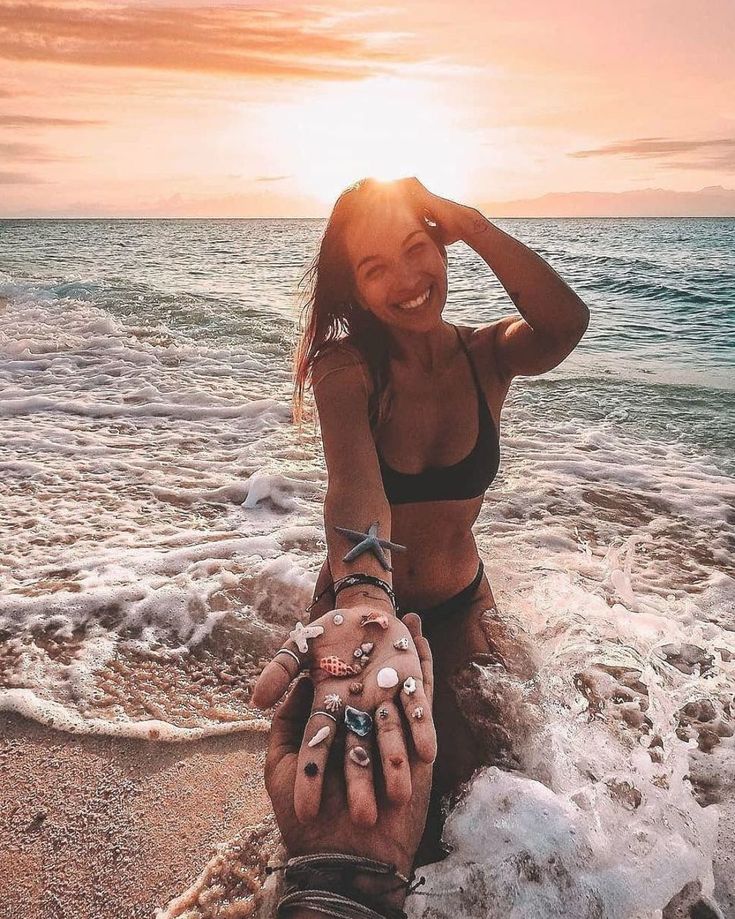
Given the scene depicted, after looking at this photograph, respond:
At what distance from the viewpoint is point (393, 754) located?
1.55m

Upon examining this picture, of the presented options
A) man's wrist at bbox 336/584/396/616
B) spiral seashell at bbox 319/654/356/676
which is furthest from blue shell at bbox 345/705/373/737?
man's wrist at bbox 336/584/396/616

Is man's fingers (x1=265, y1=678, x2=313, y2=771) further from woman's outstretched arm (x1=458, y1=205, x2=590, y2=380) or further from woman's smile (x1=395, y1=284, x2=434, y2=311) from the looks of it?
woman's outstretched arm (x1=458, y1=205, x2=590, y2=380)

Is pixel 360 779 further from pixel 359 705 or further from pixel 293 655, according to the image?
pixel 293 655

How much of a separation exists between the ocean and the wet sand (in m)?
0.13

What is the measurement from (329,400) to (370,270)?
1.81 feet

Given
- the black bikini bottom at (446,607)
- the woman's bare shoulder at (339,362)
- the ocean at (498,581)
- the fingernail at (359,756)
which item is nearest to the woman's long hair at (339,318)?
the woman's bare shoulder at (339,362)

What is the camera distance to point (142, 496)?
585 centimetres

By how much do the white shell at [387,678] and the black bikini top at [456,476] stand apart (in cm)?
122

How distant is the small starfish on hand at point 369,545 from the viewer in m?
2.29

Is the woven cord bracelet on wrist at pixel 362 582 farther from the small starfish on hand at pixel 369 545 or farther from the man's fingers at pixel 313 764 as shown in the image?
the man's fingers at pixel 313 764

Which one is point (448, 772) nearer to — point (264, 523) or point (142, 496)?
point (264, 523)

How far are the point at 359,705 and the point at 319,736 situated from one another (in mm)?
138

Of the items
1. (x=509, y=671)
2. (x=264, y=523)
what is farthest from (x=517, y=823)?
(x=264, y=523)

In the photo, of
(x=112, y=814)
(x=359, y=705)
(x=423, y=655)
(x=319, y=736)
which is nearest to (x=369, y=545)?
(x=423, y=655)
